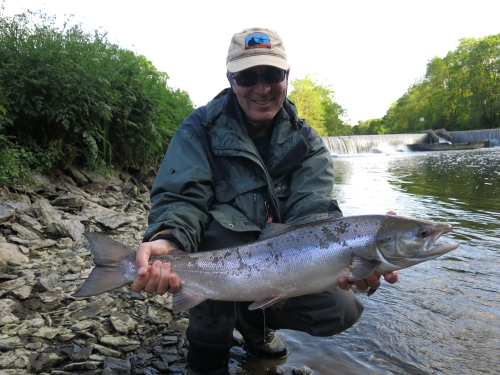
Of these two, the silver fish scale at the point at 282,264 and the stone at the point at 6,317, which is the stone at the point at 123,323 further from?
the silver fish scale at the point at 282,264

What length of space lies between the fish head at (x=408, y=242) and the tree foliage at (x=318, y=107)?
6932 centimetres

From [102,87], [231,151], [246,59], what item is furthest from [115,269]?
[102,87]

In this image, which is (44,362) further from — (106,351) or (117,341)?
(117,341)

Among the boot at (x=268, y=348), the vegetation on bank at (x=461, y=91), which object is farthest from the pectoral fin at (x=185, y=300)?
the vegetation on bank at (x=461, y=91)

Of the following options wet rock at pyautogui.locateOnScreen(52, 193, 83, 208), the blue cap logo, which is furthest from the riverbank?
the blue cap logo

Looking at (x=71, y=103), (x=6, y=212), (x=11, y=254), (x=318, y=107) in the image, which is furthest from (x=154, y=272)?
(x=318, y=107)

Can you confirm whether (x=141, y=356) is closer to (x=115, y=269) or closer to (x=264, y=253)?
(x=115, y=269)

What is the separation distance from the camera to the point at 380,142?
136 feet

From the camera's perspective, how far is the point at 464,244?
22.6ft

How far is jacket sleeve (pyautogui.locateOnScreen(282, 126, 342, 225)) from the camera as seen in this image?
323 centimetres

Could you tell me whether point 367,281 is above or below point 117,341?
above

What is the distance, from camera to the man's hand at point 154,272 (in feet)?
8.48

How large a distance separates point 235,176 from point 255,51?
1.07m

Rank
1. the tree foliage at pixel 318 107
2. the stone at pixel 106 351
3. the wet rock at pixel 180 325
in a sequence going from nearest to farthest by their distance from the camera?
the stone at pixel 106 351 < the wet rock at pixel 180 325 < the tree foliage at pixel 318 107
